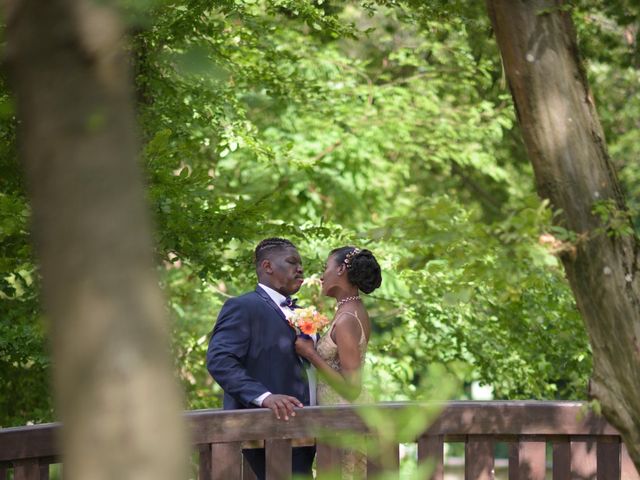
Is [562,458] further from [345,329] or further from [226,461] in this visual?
[226,461]

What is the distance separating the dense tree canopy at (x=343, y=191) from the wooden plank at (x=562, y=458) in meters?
0.87

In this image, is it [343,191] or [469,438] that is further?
[343,191]

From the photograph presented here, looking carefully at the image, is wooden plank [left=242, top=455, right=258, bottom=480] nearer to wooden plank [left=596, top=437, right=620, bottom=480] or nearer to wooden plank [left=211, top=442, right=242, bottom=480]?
wooden plank [left=211, top=442, right=242, bottom=480]

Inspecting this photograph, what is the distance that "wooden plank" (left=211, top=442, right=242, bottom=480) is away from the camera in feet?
14.2

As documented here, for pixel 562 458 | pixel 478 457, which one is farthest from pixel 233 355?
pixel 562 458

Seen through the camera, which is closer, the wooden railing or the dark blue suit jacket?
the wooden railing

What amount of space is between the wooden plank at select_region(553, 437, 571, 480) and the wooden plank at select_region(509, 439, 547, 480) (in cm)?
6

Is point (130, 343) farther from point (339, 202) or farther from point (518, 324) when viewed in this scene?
point (339, 202)

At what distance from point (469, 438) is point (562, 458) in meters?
0.42


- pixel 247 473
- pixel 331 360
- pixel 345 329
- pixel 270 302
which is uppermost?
pixel 270 302

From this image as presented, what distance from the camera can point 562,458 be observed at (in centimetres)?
450

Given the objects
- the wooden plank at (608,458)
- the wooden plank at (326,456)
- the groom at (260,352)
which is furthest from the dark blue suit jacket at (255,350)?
the wooden plank at (608,458)

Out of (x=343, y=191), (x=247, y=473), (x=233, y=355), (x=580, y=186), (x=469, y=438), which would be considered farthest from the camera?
(x=343, y=191)

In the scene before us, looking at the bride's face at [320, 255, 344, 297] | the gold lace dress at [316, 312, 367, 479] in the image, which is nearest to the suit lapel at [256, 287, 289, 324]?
the gold lace dress at [316, 312, 367, 479]
